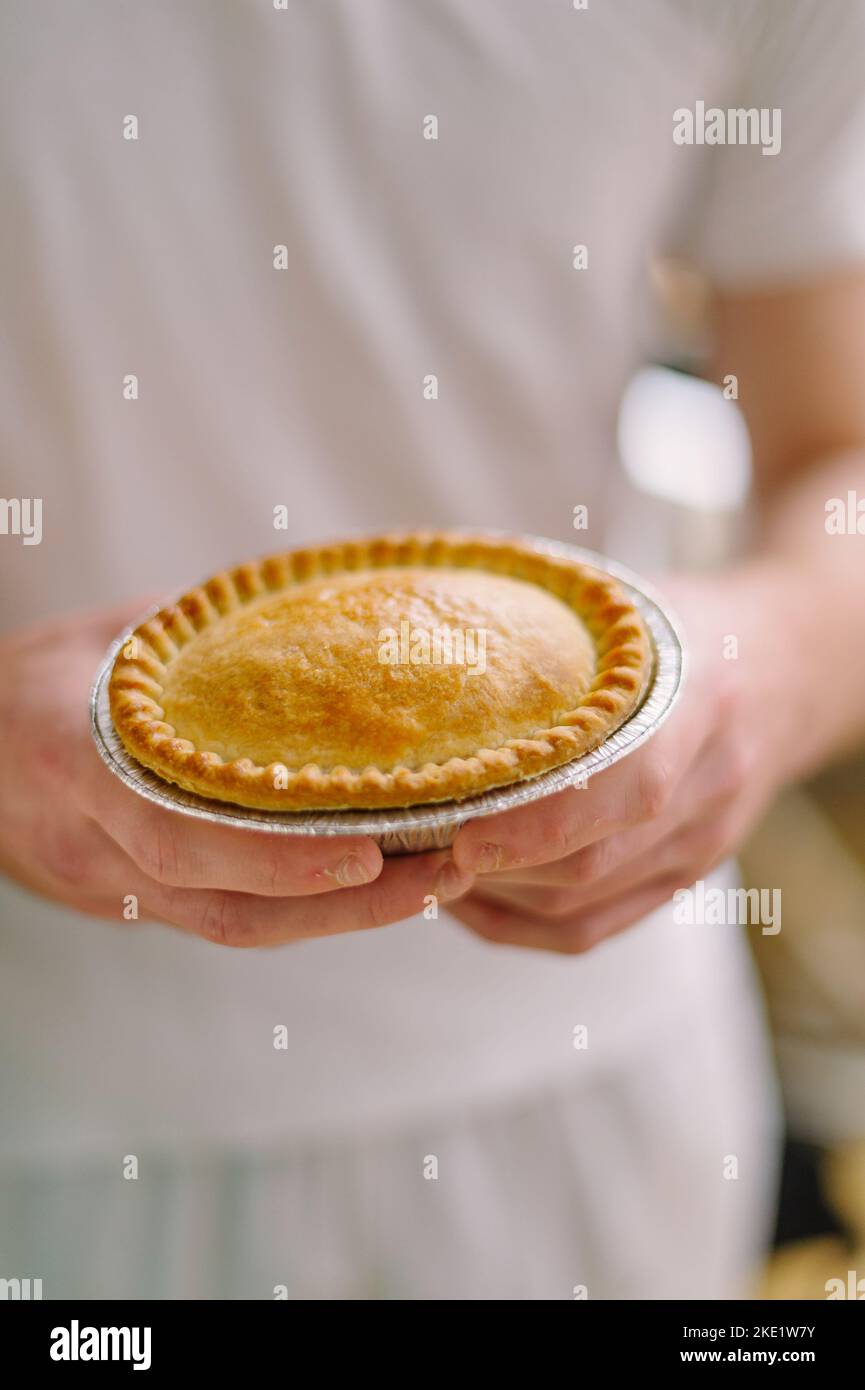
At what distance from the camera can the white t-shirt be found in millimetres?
2256

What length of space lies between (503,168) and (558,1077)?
230 centimetres

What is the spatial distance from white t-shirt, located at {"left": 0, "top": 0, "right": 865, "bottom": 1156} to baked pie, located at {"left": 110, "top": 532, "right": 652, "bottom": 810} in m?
0.71

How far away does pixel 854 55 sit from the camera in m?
2.37

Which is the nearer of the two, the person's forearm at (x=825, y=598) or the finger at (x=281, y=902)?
the finger at (x=281, y=902)

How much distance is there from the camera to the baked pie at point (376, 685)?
1536 mm

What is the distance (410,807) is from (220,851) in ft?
0.97

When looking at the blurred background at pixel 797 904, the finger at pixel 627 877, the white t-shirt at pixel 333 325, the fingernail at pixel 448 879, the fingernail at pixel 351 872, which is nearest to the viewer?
the fingernail at pixel 351 872

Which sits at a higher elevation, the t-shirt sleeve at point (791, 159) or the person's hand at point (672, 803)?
the t-shirt sleeve at point (791, 159)

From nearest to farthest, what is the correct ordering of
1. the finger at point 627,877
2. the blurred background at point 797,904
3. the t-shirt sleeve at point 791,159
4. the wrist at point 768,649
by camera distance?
1. the finger at point 627,877
2. the wrist at point 768,649
3. the t-shirt sleeve at point 791,159
4. the blurred background at point 797,904

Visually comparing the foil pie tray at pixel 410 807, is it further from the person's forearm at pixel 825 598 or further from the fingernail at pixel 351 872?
the person's forearm at pixel 825 598

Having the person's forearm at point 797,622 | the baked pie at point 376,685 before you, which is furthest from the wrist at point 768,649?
the baked pie at point 376,685

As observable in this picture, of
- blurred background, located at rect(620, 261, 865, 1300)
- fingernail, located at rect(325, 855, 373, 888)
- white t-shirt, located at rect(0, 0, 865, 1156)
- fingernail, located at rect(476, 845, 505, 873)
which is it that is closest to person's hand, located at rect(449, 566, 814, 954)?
fingernail, located at rect(476, 845, 505, 873)

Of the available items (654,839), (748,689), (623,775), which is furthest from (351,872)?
(748,689)

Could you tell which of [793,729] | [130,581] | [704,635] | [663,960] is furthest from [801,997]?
[130,581]
